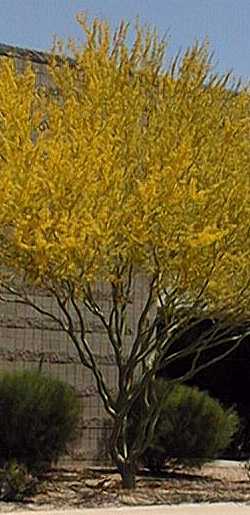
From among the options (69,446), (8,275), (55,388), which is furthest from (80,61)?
(69,446)

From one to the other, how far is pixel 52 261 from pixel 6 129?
194 centimetres

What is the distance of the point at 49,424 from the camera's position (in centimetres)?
1902

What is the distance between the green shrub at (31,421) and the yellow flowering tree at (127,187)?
4.86ft

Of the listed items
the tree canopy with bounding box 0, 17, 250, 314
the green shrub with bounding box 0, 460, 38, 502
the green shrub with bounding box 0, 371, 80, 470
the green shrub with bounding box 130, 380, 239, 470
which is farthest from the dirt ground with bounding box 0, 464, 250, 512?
the tree canopy with bounding box 0, 17, 250, 314

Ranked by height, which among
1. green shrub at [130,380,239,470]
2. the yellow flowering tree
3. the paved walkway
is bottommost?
the paved walkway

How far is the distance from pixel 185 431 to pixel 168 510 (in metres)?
5.66

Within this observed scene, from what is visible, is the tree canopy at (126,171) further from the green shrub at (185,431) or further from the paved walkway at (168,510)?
the green shrub at (185,431)

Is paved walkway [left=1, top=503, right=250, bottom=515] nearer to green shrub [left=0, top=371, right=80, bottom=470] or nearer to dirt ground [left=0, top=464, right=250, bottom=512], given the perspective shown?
dirt ground [left=0, top=464, right=250, bottom=512]

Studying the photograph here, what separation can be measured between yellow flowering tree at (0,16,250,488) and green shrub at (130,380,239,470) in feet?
7.89

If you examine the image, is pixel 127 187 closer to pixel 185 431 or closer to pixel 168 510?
pixel 168 510

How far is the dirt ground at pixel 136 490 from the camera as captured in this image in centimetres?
1580

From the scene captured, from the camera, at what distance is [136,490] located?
17281 mm

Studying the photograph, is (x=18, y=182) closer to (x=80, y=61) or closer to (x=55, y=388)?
(x=80, y=61)

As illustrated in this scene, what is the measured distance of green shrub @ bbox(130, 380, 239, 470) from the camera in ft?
66.8
